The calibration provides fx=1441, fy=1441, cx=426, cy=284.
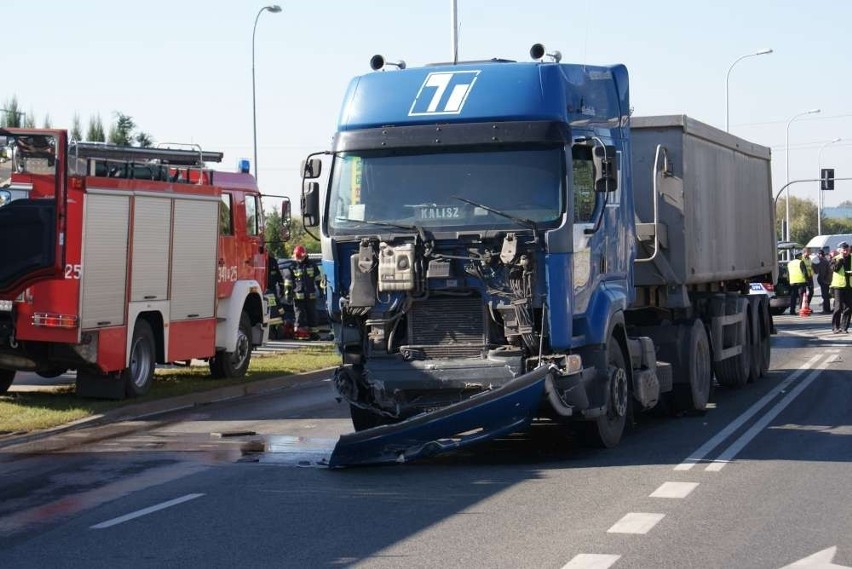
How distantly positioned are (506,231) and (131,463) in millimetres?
3841

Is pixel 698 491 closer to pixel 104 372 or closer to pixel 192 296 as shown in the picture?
pixel 104 372

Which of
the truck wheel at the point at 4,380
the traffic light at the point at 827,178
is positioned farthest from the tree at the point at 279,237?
the traffic light at the point at 827,178

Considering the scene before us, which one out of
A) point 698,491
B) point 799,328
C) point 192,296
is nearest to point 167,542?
point 698,491

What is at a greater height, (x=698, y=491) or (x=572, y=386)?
(x=572, y=386)

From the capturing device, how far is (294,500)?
10148mm

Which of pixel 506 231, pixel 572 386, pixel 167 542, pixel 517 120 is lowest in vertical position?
pixel 167 542

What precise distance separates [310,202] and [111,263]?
5.59 m

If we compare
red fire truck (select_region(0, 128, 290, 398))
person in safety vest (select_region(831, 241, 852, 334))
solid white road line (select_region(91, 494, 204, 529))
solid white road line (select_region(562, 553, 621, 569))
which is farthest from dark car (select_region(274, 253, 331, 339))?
solid white road line (select_region(562, 553, 621, 569))

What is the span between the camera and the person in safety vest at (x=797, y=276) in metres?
38.9

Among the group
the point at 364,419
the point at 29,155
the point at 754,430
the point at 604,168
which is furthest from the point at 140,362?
the point at 604,168

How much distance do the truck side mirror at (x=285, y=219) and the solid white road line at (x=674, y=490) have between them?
10887 mm

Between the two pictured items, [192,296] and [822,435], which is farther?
[192,296]

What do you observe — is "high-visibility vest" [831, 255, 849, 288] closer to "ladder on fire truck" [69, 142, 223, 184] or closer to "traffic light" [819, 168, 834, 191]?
"ladder on fire truck" [69, 142, 223, 184]

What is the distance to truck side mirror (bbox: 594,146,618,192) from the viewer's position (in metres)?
11.8
